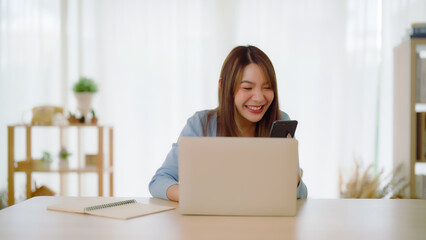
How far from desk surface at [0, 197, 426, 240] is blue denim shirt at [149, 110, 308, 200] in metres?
0.25

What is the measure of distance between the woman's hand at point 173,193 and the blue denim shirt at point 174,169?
0.6 inches

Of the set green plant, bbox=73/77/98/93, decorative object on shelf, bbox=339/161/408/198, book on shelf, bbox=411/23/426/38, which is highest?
book on shelf, bbox=411/23/426/38

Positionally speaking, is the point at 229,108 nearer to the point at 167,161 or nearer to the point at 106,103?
the point at 167,161

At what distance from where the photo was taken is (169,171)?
1.78 m

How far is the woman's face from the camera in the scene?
193 cm

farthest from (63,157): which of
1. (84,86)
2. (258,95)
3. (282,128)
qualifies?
(282,128)

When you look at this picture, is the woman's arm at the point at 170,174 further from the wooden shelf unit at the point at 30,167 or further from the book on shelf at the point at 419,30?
the book on shelf at the point at 419,30

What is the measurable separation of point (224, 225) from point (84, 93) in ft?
8.51

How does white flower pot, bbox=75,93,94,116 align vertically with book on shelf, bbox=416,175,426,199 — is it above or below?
above

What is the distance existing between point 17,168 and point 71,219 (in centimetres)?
247

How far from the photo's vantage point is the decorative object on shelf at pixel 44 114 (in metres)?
3.52

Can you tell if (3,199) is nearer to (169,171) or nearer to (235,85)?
(169,171)

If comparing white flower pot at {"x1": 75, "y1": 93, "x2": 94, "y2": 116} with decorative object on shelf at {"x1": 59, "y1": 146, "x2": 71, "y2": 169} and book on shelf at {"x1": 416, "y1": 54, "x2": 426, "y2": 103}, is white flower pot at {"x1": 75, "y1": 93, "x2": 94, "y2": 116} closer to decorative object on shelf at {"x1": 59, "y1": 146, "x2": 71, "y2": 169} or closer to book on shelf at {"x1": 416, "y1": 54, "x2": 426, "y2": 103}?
decorative object on shelf at {"x1": 59, "y1": 146, "x2": 71, "y2": 169}

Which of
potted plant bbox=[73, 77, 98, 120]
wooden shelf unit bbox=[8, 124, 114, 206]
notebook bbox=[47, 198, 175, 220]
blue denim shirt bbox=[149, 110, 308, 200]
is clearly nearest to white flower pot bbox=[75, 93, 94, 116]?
potted plant bbox=[73, 77, 98, 120]
